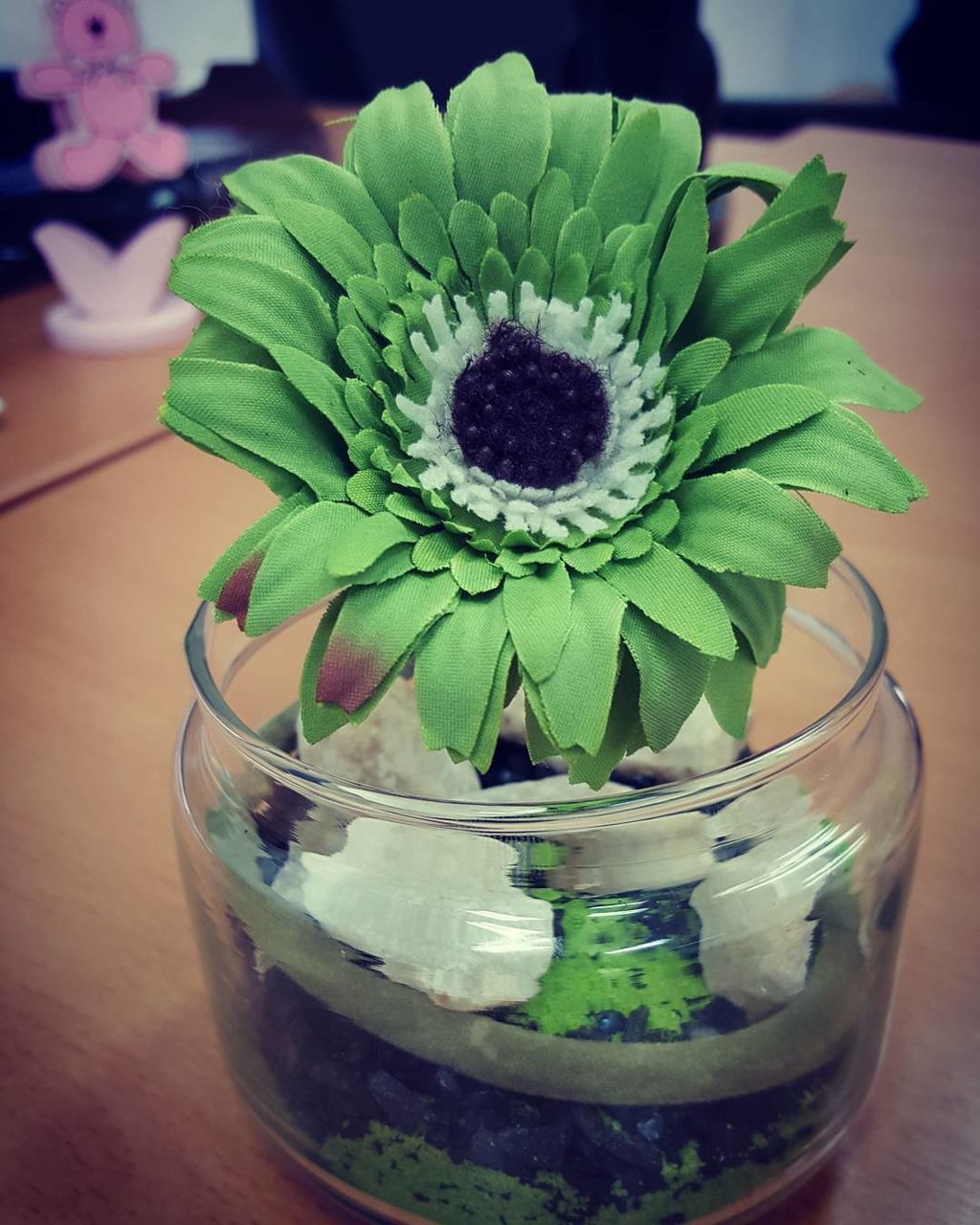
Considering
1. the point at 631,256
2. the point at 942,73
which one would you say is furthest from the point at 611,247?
the point at 942,73

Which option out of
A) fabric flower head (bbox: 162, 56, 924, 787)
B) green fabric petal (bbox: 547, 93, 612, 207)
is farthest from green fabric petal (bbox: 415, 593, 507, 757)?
green fabric petal (bbox: 547, 93, 612, 207)

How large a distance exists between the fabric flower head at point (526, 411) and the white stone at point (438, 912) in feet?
0.10

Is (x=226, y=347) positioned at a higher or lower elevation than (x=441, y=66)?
higher

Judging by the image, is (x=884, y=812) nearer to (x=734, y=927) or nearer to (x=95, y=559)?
(x=734, y=927)

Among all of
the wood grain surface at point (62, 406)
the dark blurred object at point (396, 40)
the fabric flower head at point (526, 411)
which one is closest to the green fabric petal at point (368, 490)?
the fabric flower head at point (526, 411)

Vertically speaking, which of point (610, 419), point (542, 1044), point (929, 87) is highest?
point (610, 419)

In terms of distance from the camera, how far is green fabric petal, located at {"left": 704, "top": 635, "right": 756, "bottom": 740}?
A: 238 millimetres

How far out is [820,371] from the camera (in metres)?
0.24

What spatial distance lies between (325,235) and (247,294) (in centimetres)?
2

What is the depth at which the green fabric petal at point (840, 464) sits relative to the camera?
0.72ft

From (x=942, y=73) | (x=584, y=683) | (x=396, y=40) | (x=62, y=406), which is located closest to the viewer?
(x=584, y=683)

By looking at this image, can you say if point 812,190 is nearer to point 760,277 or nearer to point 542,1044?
point 760,277

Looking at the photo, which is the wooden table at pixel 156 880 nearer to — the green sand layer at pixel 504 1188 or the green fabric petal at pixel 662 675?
the green sand layer at pixel 504 1188

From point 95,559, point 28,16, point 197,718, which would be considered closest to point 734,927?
point 197,718
